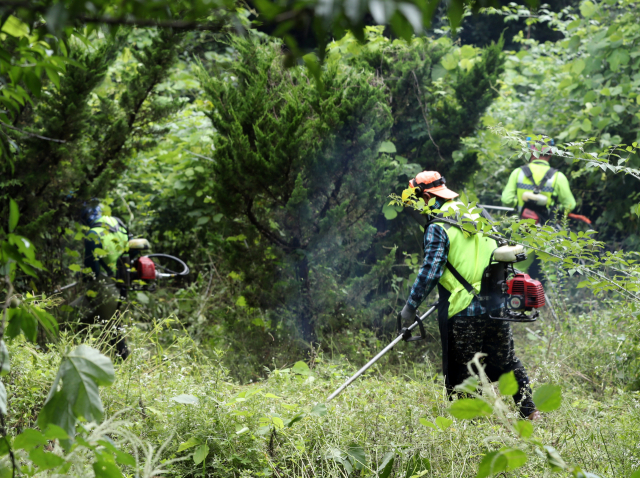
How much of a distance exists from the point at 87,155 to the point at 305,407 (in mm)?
3075

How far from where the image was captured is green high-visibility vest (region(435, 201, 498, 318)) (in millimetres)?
3641

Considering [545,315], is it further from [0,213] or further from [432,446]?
[0,213]

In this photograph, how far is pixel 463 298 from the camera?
3637 millimetres

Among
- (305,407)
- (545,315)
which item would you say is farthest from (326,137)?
(545,315)

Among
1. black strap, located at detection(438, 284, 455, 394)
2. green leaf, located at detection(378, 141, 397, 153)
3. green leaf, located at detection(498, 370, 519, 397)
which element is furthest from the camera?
green leaf, located at detection(378, 141, 397, 153)

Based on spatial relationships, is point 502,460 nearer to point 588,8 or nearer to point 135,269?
point 135,269

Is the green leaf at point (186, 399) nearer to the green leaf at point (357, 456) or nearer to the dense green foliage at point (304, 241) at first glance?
the dense green foliage at point (304, 241)

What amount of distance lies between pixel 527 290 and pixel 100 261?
359 centimetres

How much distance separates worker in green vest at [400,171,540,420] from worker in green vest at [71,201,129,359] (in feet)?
9.14

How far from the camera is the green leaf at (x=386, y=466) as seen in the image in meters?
2.41

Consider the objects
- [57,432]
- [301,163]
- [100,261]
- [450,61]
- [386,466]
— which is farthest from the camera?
[450,61]

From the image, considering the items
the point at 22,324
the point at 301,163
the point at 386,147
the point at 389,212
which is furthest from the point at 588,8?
the point at 22,324

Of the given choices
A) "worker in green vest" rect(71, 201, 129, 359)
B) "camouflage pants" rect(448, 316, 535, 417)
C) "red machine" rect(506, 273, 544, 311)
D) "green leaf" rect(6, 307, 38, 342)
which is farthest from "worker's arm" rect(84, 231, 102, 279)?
"green leaf" rect(6, 307, 38, 342)

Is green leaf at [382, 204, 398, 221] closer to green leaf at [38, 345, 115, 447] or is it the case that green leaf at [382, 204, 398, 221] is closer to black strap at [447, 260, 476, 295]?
black strap at [447, 260, 476, 295]
